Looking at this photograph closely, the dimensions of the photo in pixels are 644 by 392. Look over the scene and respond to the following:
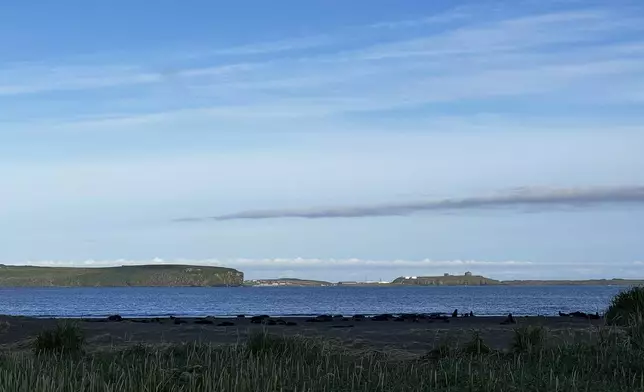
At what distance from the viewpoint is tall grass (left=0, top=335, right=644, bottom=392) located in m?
9.84

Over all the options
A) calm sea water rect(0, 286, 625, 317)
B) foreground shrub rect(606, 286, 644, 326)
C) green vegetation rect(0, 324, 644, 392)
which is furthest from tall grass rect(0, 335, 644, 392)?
calm sea water rect(0, 286, 625, 317)

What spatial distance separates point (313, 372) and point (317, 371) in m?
0.17

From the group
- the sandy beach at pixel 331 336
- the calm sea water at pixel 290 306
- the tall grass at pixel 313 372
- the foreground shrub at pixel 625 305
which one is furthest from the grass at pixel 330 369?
the calm sea water at pixel 290 306

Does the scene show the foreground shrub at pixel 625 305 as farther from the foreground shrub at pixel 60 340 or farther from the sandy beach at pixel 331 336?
the foreground shrub at pixel 60 340

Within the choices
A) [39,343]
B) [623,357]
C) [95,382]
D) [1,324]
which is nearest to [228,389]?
[95,382]

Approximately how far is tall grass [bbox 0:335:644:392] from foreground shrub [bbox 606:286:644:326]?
152 inches

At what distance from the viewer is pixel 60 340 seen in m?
15.7

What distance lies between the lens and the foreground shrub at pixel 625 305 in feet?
58.2

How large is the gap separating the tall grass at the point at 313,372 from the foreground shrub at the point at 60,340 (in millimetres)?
1380

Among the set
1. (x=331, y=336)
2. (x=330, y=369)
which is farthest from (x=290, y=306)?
(x=330, y=369)

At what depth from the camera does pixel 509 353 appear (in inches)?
557

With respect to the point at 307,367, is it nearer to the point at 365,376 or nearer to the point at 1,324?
the point at 365,376

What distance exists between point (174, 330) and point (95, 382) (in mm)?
14632

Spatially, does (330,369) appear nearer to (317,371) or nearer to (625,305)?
(317,371)
